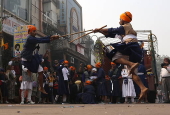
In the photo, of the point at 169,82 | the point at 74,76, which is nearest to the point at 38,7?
the point at 74,76

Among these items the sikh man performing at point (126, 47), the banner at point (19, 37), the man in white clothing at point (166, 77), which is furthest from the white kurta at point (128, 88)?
the banner at point (19, 37)

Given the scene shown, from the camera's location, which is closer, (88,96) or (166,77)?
(88,96)

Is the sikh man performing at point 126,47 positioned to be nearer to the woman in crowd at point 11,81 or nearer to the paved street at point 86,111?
the paved street at point 86,111

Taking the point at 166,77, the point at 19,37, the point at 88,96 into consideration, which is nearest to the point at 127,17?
the point at 88,96

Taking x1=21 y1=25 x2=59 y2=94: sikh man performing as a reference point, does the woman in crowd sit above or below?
below

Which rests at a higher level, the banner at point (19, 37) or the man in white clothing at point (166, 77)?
the banner at point (19, 37)

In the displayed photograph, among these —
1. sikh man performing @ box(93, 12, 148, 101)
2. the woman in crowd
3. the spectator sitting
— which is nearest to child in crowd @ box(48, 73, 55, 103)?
the woman in crowd

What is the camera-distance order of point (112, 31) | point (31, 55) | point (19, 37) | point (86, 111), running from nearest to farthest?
point (86, 111), point (112, 31), point (31, 55), point (19, 37)

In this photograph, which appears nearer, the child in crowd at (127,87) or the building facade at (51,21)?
the child in crowd at (127,87)

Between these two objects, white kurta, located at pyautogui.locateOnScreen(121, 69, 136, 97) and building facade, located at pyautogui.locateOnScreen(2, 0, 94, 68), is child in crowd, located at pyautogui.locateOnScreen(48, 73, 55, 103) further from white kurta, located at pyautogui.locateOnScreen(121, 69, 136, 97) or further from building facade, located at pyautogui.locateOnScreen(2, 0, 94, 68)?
building facade, located at pyautogui.locateOnScreen(2, 0, 94, 68)

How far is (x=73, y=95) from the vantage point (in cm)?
1114

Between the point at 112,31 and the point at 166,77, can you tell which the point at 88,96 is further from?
the point at 112,31

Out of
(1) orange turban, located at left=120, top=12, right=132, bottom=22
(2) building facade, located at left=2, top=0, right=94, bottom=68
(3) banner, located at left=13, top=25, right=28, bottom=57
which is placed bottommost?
(1) orange turban, located at left=120, top=12, right=132, bottom=22

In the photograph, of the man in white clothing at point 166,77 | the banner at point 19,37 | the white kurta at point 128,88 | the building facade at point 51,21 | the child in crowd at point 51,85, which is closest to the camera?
the man in white clothing at point 166,77
